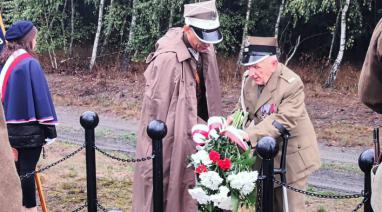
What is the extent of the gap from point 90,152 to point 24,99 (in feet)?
2.77

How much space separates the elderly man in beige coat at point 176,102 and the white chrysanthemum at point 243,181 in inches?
23.0

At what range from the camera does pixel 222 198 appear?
4230 millimetres

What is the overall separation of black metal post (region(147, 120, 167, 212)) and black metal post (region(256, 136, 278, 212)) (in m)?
0.81

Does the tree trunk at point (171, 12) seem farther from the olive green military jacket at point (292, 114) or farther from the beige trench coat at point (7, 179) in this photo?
the beige trench coat at point (7, 179)

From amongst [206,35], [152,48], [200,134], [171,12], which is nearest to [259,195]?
[200,134]

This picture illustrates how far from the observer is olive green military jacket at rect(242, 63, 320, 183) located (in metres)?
4.59

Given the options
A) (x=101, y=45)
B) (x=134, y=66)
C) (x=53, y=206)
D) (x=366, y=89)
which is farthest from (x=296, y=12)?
(x=366, y=89)

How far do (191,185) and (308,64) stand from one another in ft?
50.8

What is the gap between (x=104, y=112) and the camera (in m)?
14.2

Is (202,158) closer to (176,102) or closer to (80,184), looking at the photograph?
(176,102)

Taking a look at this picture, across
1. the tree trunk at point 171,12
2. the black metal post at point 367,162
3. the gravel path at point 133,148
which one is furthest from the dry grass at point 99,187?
the tree trunk at point 171,12

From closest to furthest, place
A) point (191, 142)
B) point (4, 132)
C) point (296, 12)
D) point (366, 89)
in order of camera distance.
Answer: point (4, 132) → point (366, 89) → point (191, 142) → point (296, 12)

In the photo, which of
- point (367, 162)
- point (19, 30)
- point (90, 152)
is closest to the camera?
point (367, 162)

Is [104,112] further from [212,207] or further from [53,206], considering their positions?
[212,207]
